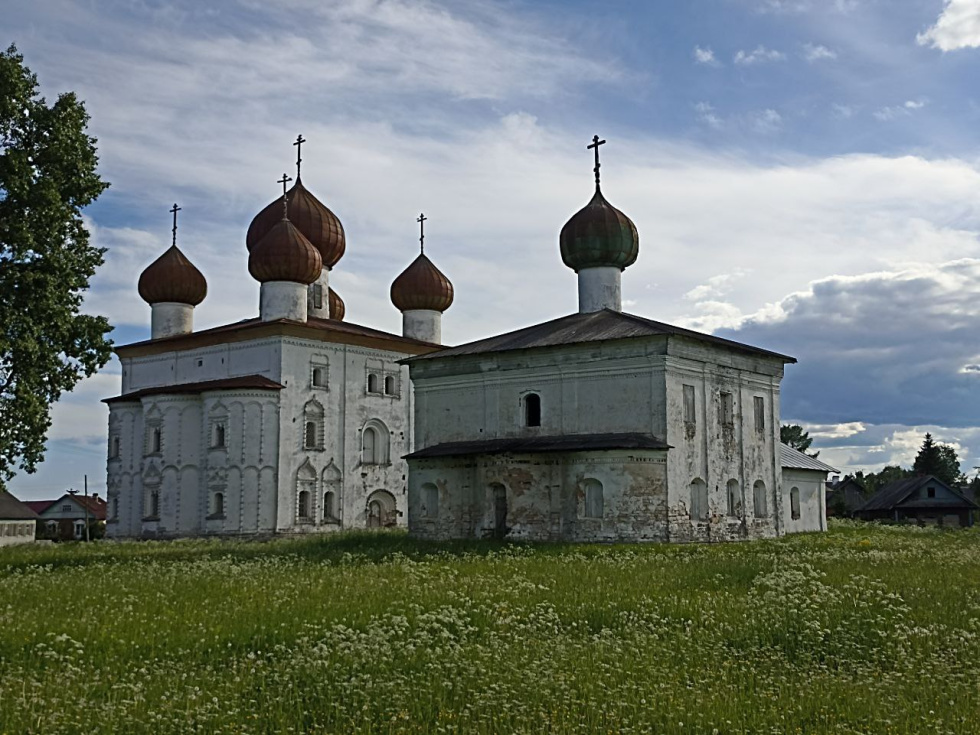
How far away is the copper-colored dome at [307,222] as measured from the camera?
38541mm

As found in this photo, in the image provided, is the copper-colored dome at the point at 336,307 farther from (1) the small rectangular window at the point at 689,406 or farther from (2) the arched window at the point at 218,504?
(1) the small rectangular window at the point at 689,406

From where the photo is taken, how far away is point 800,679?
9.11 metres

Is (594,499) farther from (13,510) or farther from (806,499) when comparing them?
(13,510)

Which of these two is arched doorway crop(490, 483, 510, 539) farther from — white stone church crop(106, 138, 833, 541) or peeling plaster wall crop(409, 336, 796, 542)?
peeling plaster wall crop(409, 336, 796, 542)

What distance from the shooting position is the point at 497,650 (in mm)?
9969

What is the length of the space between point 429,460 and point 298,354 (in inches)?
364

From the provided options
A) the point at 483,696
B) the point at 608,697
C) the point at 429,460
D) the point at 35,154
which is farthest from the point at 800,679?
the point at 429,460

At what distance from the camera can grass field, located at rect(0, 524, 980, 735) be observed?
775cm

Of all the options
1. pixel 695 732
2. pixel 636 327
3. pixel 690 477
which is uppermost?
pixel 636 327

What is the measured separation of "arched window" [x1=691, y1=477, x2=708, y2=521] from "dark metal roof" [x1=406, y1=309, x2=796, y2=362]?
350 centimetres

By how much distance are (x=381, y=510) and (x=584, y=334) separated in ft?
41.6

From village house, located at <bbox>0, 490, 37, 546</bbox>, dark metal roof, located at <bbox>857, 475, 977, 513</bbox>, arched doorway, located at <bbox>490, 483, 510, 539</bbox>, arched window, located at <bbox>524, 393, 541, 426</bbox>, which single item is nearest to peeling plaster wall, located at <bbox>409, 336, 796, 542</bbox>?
arched window, located at <bbox>524, 393, 541, 426</bbox>

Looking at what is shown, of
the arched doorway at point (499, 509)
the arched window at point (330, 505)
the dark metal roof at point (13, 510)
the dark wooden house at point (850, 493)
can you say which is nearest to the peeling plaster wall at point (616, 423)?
the arched doorway at point (499, 509)

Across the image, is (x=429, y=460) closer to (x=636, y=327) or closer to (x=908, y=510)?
(x=636, y=327)
